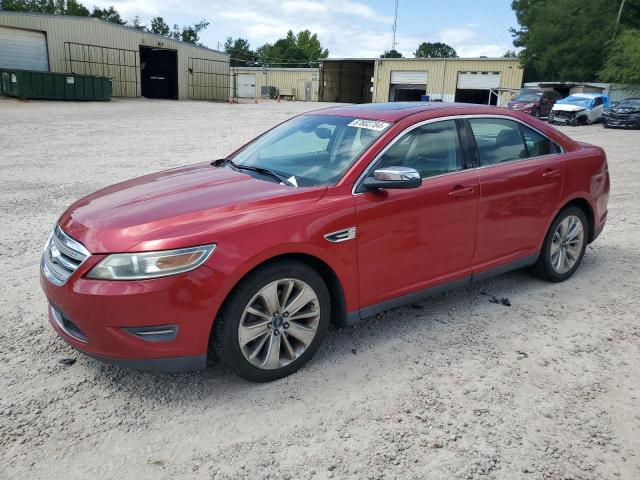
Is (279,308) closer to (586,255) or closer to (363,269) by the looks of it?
(363,269)

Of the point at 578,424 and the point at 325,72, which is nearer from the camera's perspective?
the point at 578,424

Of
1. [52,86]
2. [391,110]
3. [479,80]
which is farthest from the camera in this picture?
[479,80]

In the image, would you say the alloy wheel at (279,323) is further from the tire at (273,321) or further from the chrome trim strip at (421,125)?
the chrome trim strip at (421,125)

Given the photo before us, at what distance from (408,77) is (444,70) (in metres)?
3.98

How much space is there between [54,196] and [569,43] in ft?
148

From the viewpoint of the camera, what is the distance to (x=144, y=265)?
2.67 meters

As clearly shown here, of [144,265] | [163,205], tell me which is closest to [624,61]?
[163,205]

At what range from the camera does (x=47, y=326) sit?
3.75 meters

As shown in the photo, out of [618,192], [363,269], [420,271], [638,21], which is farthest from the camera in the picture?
[638,21]

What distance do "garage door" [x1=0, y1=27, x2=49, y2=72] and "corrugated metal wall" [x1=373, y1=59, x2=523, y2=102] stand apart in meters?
32.7

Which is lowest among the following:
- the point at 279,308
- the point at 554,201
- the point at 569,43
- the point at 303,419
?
the point at 303,419

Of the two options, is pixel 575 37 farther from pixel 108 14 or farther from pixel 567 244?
pixel 108 14

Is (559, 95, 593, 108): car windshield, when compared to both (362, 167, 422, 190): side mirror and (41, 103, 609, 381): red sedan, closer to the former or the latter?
(41, 103, 609, 381): red sedan

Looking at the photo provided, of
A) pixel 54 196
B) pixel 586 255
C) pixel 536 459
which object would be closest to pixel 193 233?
pixel 536 459
